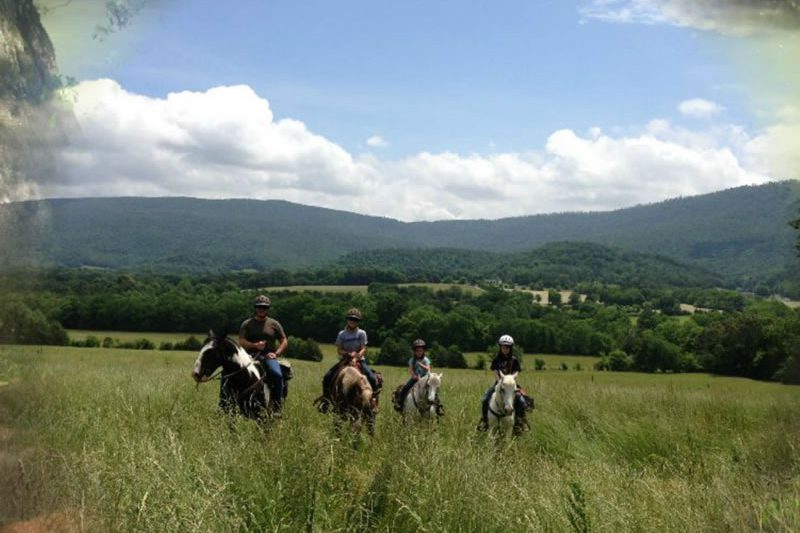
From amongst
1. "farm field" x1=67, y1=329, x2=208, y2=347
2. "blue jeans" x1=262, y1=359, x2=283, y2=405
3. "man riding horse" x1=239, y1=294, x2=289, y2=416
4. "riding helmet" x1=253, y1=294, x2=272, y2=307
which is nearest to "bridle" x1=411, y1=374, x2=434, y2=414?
"man riding horse" x1=239, y1=294, x2=289, y2=416

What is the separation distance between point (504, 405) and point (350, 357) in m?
3.16

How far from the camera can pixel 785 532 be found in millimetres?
5145

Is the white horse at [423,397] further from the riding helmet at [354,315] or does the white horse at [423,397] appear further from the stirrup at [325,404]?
the riding helmet at [354,315]

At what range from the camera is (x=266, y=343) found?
12.1 meters

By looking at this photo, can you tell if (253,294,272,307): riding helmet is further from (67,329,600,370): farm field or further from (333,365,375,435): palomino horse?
(67,329,600,370): farm field

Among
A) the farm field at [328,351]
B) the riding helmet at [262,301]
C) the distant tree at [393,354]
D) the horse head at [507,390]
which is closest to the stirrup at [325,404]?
the riding helmet at [262,301]

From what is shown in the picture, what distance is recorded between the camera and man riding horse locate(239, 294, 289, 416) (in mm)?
11664

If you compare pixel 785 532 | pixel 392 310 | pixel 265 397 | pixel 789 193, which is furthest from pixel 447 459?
pixel 392 310

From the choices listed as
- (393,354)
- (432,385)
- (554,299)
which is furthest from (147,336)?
(554,299)

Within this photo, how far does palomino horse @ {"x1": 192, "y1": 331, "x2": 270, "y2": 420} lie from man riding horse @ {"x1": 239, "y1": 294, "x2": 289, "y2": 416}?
37 centimetres

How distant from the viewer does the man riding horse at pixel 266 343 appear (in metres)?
11.7

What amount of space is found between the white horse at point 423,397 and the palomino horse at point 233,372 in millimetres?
3819

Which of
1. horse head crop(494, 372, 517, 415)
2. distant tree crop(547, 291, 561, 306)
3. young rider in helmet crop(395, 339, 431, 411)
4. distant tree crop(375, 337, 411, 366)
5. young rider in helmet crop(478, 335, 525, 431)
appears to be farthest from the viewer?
distant tree crop(547, 291, 561, 306)

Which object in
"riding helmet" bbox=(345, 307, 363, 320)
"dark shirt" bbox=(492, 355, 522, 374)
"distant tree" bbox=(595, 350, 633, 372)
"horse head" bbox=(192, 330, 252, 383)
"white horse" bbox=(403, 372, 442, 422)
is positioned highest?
"riding helmet" bbox=(345, 307, 363, 320)
